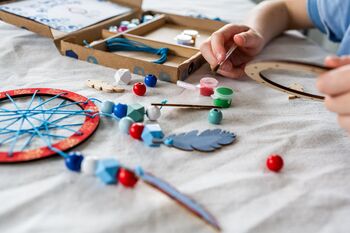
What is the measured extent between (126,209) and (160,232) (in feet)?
0.15

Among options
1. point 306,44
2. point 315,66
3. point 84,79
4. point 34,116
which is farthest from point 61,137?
point 306,44

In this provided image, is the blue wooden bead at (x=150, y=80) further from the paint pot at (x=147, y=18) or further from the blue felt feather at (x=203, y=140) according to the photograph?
the paint pot at (x=147, y=18)

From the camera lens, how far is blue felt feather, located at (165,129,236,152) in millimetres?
519

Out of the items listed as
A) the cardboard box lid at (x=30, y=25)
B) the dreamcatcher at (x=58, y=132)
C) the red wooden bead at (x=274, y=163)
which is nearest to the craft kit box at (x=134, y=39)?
the cardboard box lid at (x=30, y=25)

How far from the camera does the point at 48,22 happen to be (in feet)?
2.74

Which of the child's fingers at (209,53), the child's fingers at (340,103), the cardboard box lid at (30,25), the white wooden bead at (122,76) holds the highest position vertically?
the child's fingers at (340,103)

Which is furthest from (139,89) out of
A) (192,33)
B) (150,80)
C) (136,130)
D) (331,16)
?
(331,16)

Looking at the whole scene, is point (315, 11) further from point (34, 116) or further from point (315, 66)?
point (34, 116)

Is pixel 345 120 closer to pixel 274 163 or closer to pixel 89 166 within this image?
pixel 274 163

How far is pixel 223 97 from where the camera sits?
2.10 feet

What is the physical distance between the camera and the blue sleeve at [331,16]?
0.84m

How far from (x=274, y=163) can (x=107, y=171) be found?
0.65ft

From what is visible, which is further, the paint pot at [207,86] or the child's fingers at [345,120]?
the paint pot at [207,86]

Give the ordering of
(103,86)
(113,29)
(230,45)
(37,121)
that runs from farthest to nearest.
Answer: (113,29), (230,45), (103,86), (37,121)
